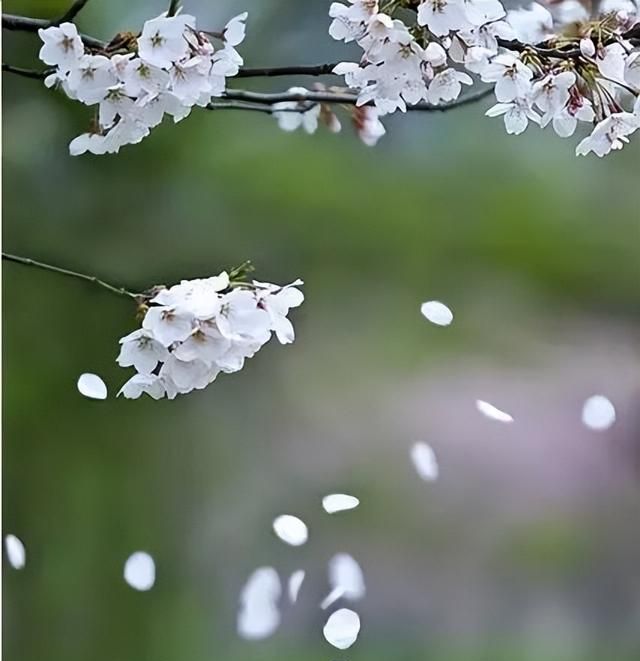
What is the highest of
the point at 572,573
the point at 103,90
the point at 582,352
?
the point at 103,90

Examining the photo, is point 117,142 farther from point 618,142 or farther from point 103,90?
point 618,142

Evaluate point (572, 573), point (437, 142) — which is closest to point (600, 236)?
point (437, 142)

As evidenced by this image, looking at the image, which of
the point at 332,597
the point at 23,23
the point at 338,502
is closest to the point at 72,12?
the point at 23,23

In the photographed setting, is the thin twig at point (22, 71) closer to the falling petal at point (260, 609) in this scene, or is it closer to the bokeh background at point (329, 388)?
the bokeh background at point (329, 388)

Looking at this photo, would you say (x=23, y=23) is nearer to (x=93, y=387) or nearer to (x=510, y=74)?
(x=93, y=387)

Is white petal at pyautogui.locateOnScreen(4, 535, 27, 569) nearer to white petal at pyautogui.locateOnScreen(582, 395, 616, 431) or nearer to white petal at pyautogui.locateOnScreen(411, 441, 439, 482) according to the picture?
white petal at pyautogui.locateOnScreen(411, 441, 439, 482)
